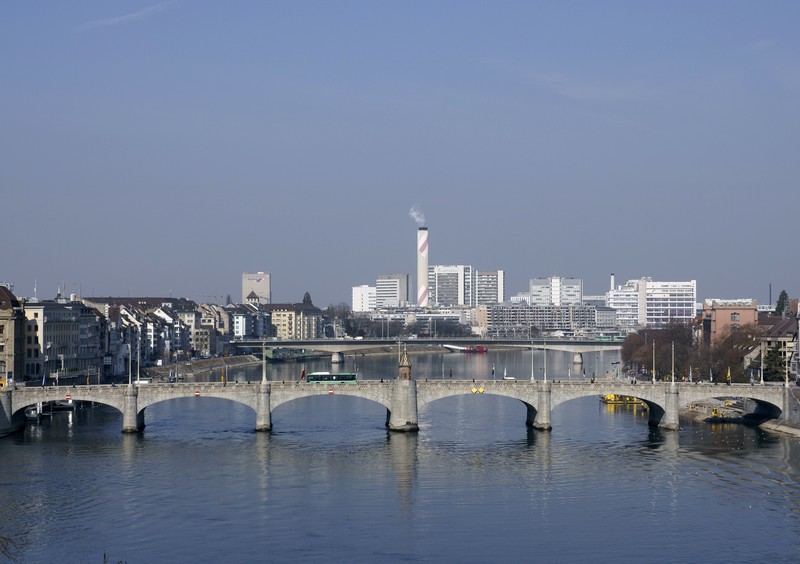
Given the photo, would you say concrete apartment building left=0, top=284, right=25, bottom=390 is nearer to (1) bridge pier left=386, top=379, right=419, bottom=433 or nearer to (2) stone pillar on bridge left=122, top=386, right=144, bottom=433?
(2) stone pillar on bridge left=122, top=386, right=144, bottom=433

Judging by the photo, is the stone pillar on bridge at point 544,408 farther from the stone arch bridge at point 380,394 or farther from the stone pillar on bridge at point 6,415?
the stone pillar on bridge at point 6,415

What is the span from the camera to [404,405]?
308 feet

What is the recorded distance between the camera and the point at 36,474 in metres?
75.1

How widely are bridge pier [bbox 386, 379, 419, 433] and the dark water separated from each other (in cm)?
182

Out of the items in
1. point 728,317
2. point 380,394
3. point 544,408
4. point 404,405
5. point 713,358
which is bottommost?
point 544,408

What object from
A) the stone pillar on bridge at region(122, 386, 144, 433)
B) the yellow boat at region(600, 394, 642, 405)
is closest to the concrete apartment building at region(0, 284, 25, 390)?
the stone pillar on bridge at region(122, 386, 144, 433)

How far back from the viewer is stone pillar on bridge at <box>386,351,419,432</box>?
93.9m

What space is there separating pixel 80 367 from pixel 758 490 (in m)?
87.9

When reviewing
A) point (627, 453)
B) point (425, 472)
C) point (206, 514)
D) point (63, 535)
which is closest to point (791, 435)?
point (627, 453)

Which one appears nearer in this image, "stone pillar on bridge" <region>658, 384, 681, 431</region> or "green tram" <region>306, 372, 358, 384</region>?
"stone pillar on bridge" <region>658, 384, 681, 431</region>

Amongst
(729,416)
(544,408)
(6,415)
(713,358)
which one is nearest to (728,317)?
(713,358)

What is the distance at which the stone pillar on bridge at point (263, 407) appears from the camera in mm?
94000

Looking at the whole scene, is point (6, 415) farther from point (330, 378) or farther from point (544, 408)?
point (544, 408)

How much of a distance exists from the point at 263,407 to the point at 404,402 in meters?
10.4
